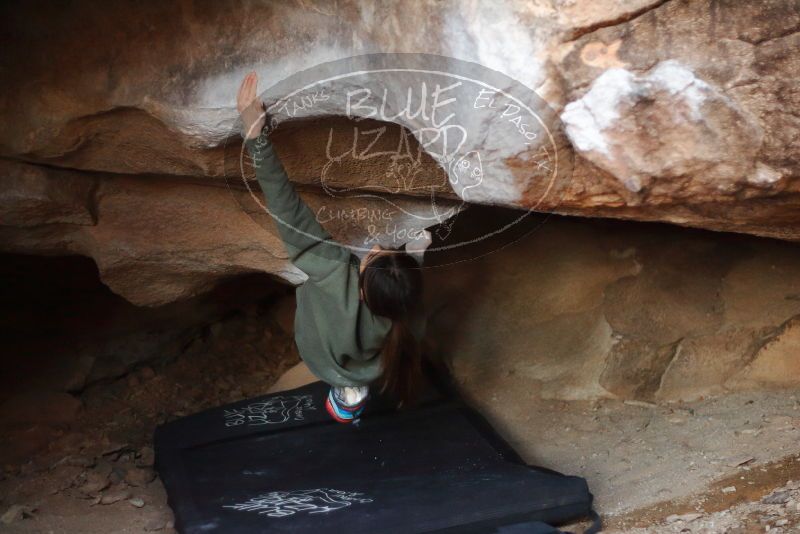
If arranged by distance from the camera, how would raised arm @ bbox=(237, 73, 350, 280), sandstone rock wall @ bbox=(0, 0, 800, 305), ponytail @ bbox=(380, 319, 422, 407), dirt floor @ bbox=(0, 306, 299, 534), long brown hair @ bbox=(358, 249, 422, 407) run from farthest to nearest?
dirt floor @ bbox=(0, 306, 299, 534), ponytail @ bbox=(380, 319, 422, 407), long brown hair @ bbox=(358, 249, 422, 407), raised arm @ bbox=(237, 73, 350, 280), sandstone rock wall @ bbox=(0, 0, 800, 305)

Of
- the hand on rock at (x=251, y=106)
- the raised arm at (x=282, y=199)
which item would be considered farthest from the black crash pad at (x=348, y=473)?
the hand on rock at (x=251, y=106)

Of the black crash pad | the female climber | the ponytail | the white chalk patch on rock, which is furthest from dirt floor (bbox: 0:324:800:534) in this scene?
the white chalk patch on rock

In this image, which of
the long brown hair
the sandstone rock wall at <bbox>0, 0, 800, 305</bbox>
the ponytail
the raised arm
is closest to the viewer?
the sandstone rock wall at <bbox>0, 0, 800, 305</bbox>

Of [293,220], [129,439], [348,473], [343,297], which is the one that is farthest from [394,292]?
[129,439]

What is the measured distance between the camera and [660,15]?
3.96 ft

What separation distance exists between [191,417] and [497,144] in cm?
122

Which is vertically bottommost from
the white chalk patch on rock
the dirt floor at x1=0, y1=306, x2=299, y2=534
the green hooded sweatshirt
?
the dirt floor at x1=0, y1=306, x2=299, y2=534

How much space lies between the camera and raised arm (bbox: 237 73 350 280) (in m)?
1.56

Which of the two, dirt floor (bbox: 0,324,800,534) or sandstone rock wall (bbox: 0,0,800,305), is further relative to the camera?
dirt floor (bbox: 0,324,800,534)

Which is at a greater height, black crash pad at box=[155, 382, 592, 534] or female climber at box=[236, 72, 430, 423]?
female climber at box=[236, 72, 430, 423]

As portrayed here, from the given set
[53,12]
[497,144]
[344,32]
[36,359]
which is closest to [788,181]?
[497,144]

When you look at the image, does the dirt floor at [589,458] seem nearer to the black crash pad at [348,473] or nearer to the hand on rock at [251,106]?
the black crash pad at [348,473]

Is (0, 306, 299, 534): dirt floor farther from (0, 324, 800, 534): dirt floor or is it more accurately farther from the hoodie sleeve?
the hoodie sleeve

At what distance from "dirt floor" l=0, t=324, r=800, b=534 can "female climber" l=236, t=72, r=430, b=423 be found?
1.34 ft
